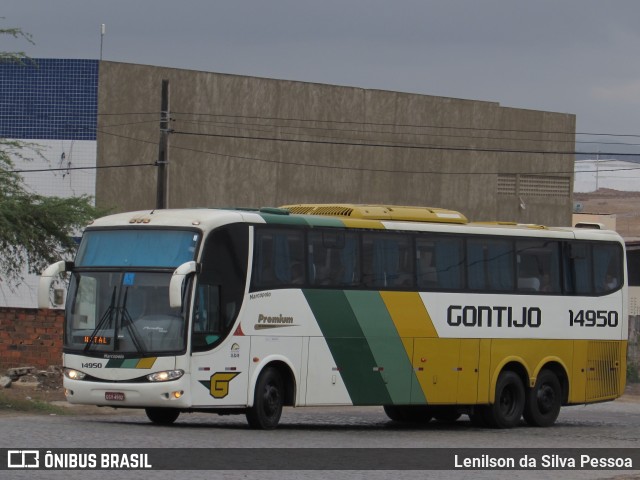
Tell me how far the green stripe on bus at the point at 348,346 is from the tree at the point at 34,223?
36.0 feet

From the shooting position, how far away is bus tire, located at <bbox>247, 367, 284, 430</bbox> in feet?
68.2

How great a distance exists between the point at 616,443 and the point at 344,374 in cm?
441

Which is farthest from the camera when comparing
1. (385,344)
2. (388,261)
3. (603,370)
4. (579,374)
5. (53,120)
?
(53,120)

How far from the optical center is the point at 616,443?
70.6 ft

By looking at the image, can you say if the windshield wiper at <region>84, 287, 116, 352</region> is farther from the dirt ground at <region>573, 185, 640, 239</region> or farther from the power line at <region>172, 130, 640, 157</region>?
the dirt ground at <region>573, 185, 640, 239</region>

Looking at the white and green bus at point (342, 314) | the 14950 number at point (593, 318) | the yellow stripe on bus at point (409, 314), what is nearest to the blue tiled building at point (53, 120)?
the white and green bus at point (342, 314)

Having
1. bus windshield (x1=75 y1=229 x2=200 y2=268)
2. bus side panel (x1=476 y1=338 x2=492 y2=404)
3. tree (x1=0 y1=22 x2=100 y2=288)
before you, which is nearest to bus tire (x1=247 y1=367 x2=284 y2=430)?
bus windshield (x1=75 y1=229 x2=200 y2=268)

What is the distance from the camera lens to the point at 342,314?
22.3 metres

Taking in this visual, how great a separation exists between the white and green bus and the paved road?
0.54m

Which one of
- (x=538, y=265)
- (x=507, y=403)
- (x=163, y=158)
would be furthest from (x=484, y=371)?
(x=163, y=158)

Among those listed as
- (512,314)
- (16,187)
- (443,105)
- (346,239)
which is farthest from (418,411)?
(443,105)

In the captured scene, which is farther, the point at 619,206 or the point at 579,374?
the point at 619,206

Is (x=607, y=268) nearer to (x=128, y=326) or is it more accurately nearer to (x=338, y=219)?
(x=338, y=219)

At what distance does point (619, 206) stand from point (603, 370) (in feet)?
329
